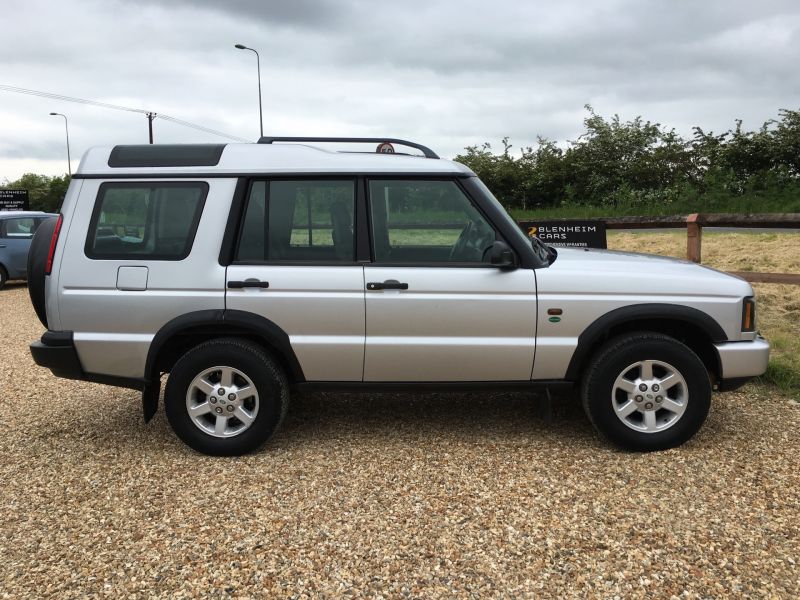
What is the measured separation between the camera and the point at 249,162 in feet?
13.2

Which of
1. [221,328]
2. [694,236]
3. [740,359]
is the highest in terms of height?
[694,236]

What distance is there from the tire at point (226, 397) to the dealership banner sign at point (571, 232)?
4.19 metres

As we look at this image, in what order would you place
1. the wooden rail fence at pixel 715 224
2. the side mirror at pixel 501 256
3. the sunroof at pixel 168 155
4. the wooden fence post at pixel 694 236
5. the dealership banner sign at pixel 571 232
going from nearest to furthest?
the side mirror at pixel 501 256 → the sunroof at pixel 168 155 → the wooden rail fence at pixel 715 224 → the wooden fence post at pixel 694 236 → the dealership banner sign at pixel 571 232

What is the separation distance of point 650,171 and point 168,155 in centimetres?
1661

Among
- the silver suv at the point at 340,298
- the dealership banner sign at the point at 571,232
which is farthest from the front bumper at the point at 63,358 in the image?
the dealership banner sign at the point at 571,232

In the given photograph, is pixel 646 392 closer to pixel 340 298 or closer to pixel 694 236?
pixel 340 298

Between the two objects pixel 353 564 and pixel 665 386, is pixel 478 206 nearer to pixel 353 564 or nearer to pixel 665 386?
pixel 665 386

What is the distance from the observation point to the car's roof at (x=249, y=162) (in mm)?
4012

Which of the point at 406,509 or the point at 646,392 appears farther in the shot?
the point at 646,392

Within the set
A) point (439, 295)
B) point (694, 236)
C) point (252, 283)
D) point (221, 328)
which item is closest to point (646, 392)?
point (439, 295)

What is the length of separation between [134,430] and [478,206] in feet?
9.34

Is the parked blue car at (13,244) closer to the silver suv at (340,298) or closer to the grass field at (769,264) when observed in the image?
the silver suv at (340,298)

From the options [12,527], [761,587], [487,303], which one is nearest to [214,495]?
[12,527]

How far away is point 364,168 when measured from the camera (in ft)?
13.2
